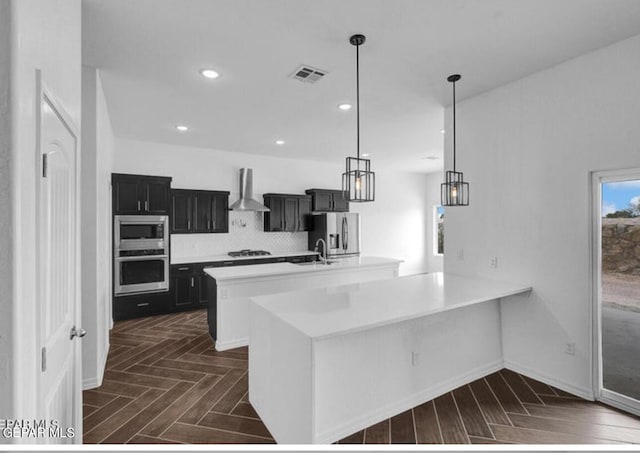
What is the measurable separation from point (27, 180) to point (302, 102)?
3.02 meters

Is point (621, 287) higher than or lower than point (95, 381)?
higher

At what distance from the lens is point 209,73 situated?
3.08 m

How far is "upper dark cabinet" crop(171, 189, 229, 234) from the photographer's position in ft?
18.3

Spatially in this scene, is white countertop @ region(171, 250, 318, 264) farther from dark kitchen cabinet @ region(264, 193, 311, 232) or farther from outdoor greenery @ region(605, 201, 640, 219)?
outdoor greenery @ region(605, 201, 640, 219)

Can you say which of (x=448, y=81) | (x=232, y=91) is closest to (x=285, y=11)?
(x=232, y=91)

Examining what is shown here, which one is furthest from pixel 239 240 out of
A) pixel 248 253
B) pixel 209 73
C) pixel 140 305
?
pixel 209 73

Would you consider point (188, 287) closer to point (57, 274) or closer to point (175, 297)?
point (175, 297)

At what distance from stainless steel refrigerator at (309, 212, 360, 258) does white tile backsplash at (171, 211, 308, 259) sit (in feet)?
1.43

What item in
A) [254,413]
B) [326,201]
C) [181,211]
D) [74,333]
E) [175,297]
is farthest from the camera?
[326,201]

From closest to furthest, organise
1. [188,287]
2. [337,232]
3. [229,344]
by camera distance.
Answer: [229,344] < [188,287] < [337,232]

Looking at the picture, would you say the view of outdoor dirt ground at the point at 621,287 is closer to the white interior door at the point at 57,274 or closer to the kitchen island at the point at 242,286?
the kitchen island at the point at 242,286

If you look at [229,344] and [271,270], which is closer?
[229,344]

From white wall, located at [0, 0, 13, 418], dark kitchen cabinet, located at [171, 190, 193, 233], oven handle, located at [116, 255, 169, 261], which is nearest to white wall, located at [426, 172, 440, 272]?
dark kitchen cabinet, located at [171, 190, 193, 233]

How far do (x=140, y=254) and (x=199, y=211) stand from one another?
1.23m
